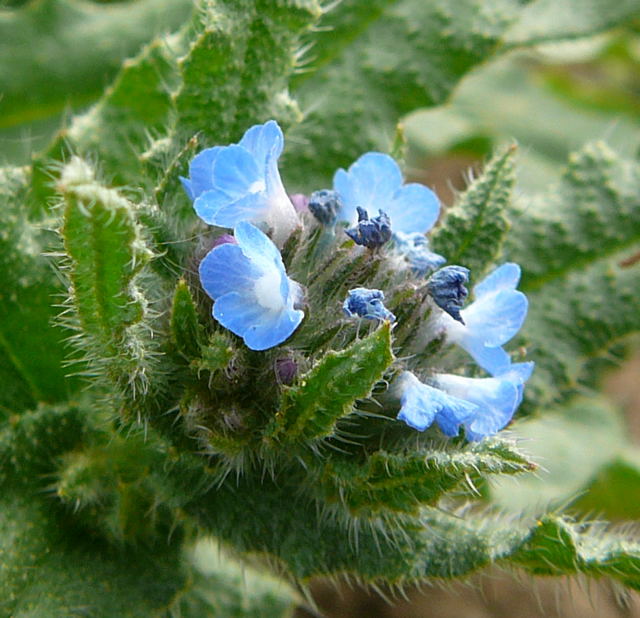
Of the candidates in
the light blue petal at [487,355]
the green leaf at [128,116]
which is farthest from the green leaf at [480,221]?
the green leaf at [128,116]

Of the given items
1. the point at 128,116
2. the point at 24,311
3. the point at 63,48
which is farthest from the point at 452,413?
the point at 63,48

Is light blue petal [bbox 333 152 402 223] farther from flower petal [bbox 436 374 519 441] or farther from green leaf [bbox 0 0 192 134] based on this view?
green leaf [bbox 0 0 192 134]

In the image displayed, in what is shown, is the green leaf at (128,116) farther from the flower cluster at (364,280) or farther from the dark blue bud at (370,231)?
the dark blue bud at (370,231)

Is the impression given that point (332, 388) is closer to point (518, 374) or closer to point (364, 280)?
point (364, 280)

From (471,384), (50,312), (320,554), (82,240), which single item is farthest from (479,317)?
(50,312)

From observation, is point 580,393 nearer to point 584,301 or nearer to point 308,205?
point 584,301

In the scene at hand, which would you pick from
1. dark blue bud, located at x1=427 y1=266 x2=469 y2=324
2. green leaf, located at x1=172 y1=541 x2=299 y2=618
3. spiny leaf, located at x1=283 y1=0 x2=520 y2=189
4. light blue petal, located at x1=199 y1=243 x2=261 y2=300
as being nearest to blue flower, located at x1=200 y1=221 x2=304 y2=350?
light blue petal, located at x1=199 y1=243 x2=261 y2=300
